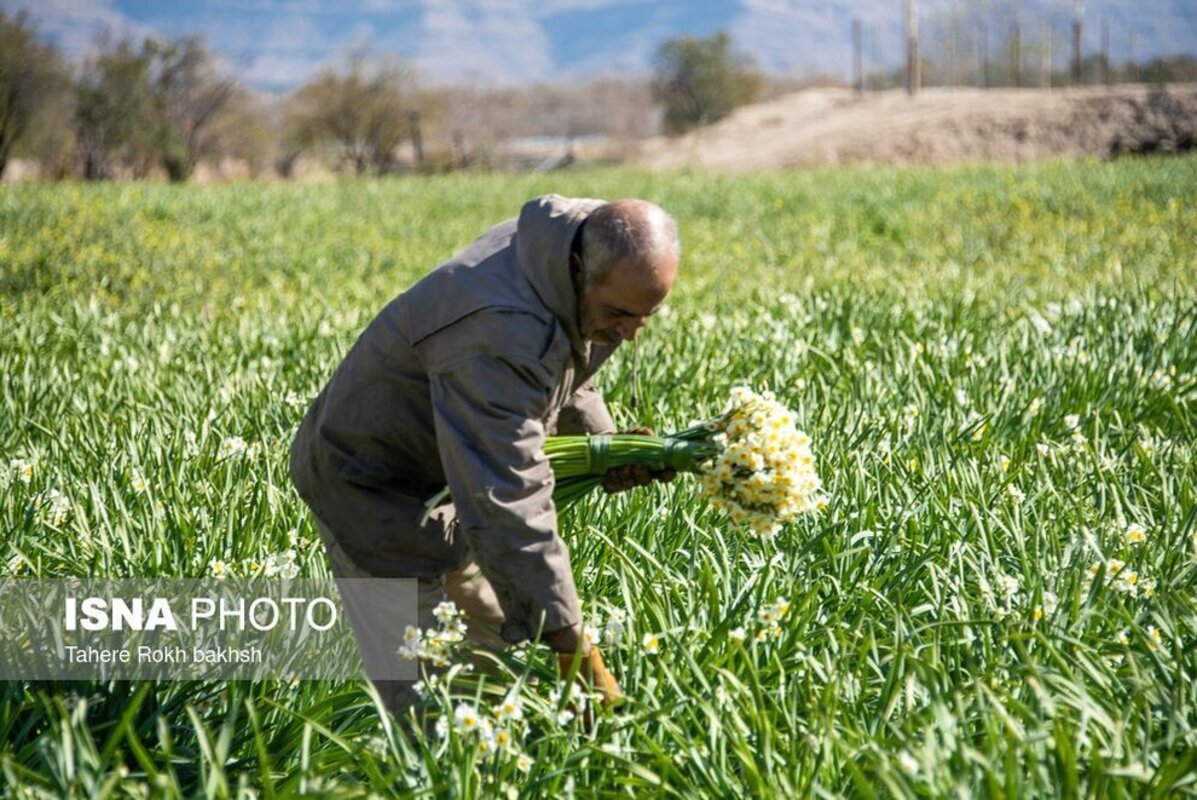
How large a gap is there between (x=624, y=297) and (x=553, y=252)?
0.58 feet

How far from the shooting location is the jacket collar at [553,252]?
252 cm

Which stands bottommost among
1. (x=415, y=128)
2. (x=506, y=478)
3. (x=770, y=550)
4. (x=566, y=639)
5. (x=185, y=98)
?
(x=770, y=550)

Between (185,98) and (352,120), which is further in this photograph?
(352,120)

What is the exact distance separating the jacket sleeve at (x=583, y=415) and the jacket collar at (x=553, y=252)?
1.96 ft

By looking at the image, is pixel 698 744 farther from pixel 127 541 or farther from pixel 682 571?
pixel 127 541

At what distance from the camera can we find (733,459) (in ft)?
9.02

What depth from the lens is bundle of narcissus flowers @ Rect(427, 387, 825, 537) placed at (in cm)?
271

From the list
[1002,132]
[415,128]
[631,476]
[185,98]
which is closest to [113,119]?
[185,98]

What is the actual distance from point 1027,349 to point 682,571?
2.86 m

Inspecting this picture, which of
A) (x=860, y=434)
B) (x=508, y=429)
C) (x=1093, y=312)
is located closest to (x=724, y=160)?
(x=1093, y=312)

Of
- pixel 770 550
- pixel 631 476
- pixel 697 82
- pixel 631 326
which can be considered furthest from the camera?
pixel 697 82

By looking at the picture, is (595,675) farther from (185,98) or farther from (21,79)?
(185,98)

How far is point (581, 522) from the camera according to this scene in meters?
3.64

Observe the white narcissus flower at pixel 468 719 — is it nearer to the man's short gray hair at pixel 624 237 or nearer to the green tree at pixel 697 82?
the man's short gray hair at pixel 624 237
